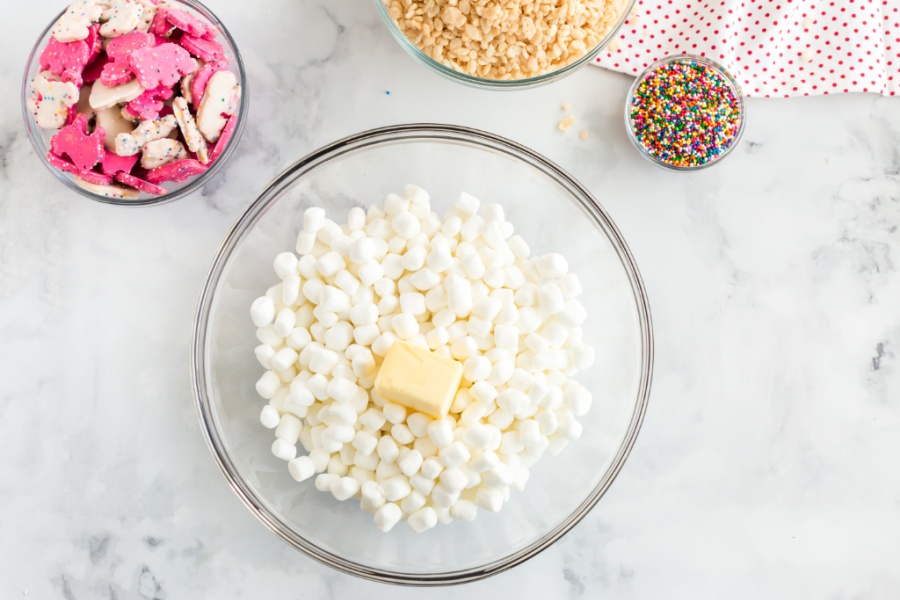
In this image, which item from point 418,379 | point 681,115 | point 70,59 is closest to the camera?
point 418,379

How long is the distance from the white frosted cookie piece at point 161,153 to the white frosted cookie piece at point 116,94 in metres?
0.08

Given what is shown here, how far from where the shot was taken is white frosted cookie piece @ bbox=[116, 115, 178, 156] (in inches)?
43.0

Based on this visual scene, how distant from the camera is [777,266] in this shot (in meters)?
1.34

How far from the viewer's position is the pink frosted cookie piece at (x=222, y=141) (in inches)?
45.9

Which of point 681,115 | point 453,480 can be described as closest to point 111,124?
point 453,480

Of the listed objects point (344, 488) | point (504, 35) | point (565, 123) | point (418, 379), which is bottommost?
point (344, 488)

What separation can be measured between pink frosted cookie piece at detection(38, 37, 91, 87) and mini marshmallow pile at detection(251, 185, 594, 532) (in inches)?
17.0

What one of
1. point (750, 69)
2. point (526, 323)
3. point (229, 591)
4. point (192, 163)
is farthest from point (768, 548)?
point (192, 163)

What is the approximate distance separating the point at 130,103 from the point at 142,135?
2.1 inches

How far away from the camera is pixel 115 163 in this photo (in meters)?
1.13

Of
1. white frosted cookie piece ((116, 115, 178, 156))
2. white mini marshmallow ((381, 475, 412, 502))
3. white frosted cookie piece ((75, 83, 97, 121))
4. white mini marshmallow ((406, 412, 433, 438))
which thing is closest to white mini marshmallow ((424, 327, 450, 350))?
white mini marshmallow ((406, 412, 433, 438))

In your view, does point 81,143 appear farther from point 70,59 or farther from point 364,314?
point 364,314

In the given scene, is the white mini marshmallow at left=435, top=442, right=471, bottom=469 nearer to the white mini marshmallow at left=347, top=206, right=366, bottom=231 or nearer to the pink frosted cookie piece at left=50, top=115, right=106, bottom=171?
the white mini marshmallow at left=347, top=206, right=366, bottom=231

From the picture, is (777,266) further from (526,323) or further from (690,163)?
(526,323)
